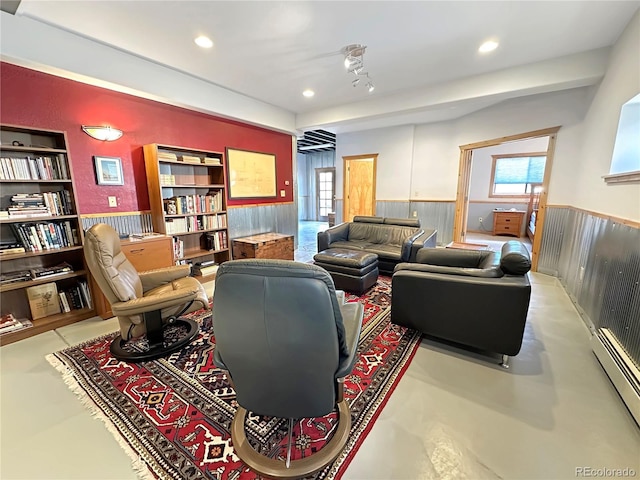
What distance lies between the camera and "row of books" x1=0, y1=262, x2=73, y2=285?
2334 millimetres

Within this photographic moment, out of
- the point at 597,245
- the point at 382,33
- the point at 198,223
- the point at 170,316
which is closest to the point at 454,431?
the point at 170,316

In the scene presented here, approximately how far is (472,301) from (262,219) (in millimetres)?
3834

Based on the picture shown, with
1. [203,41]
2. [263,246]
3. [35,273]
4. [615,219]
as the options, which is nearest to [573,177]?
[615,219]

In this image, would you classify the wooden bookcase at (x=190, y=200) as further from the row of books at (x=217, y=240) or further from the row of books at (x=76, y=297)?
the row of books at (x=76, y=297)

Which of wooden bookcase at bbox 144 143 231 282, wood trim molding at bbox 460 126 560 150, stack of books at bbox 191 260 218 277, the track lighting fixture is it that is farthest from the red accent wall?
wood trim molding at bbox 460 126 560 150

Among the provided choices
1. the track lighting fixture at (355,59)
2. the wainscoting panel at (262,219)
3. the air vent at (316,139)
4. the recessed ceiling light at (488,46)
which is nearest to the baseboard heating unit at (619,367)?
the recessed ceiling light at (488,46)

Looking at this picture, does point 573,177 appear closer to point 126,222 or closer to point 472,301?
point 472,301

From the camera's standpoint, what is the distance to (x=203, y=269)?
151 inches

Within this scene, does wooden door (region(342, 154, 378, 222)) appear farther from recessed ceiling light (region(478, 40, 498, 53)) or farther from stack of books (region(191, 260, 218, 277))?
stack of books (region(191, 260, 218, 277))

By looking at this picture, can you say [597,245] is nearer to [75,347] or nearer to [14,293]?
[75,347]

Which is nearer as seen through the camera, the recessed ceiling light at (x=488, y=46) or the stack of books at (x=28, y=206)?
the stack of books at (x=28, y=206)

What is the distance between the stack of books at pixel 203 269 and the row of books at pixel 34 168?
1.79m

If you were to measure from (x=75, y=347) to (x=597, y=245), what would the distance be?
4.80 meters

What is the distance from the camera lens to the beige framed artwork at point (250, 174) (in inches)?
173
